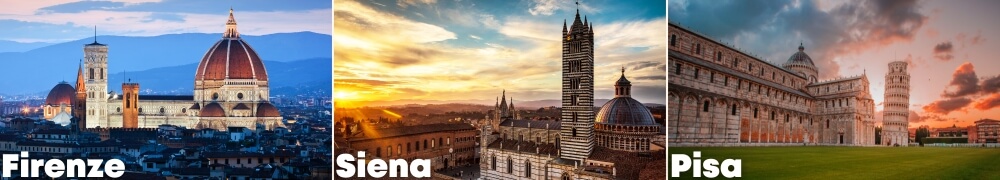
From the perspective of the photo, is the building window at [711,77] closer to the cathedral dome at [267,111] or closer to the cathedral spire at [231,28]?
the cathedral dome at [267,111]

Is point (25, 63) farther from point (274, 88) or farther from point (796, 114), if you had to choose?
point (796, 114)

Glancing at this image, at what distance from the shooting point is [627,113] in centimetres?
1092

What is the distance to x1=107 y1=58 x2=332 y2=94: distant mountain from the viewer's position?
11266 mm

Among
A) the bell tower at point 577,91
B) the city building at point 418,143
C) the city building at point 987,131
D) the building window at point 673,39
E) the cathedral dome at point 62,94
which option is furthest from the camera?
the city building at point 987,131

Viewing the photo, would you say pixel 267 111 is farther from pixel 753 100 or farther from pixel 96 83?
pixel 753 100

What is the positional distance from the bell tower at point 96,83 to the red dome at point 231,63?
1.39m

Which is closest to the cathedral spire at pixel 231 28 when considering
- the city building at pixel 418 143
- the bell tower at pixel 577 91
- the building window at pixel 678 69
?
the city building at pixel 418 143

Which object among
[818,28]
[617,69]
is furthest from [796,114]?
[617,69]

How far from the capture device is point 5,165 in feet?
35.0

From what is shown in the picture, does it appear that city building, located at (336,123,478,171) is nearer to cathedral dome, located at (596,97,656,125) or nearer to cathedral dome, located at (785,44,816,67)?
cathedral dome, located at (596,97,656,125)

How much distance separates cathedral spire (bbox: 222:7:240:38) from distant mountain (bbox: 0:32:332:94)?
0.12 meters

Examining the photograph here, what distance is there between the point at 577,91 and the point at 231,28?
525cm

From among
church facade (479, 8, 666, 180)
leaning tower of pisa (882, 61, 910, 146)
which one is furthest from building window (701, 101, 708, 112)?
leaning tower of pisa (882, 61, 910, 146)

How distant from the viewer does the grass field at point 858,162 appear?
11.1m
